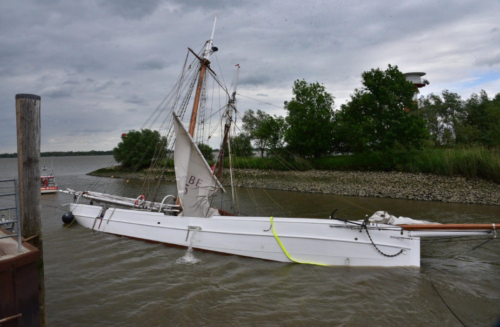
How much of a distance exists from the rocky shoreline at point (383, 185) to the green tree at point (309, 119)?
5.25m

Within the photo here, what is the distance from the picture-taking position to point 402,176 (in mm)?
28062

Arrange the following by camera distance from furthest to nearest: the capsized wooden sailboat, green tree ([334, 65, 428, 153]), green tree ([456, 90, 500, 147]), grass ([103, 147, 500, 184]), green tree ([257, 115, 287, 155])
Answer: green tree ([257, 115, 287, 155]), green tree ([456, 90, 500, 147]), green tree ([334, 65, 428, 153]), grass ([103, 147, 500, 184]), the capsized wooden sailboat

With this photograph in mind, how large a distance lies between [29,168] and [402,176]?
94.3 ft

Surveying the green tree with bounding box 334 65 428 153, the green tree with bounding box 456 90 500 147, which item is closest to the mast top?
the green tree with bounding box 334 65 428 153

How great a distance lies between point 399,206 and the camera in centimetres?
1998

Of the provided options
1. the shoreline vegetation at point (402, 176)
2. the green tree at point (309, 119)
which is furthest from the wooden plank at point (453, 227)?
the green tree at point (309, 119)

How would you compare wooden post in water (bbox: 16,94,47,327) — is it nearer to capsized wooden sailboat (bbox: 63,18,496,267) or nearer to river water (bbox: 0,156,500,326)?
river water (bbox: 0,156,500,326)

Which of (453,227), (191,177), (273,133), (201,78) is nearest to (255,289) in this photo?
(191,177)

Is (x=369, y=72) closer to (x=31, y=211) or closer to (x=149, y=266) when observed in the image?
(x=149, y=266)

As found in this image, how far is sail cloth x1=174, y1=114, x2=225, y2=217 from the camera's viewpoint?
40.0ft

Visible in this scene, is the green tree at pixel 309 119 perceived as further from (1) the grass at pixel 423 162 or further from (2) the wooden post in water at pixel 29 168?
(2) the wooden post in water at pixel 29 168

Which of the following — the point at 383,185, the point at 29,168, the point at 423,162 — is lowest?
the point at 383,185

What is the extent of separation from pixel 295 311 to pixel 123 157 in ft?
178

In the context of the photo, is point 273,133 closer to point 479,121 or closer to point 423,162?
point 423,162
